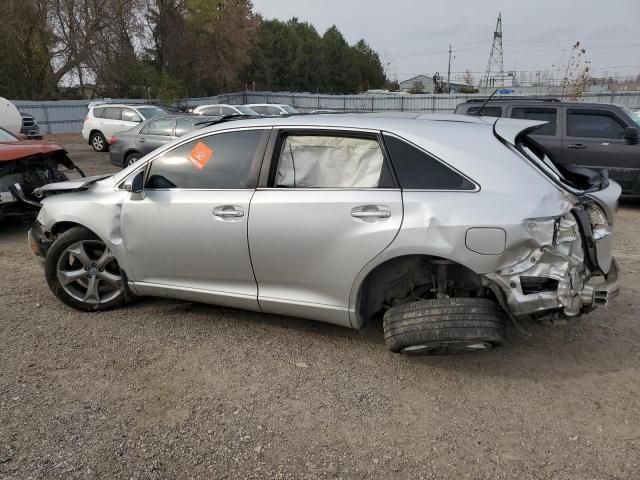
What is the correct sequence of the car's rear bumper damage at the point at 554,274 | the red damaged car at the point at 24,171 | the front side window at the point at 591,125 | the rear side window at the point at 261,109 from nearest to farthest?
the car's rear bumper damage at the point at 554,274, the red damaged car at the point at 24,171, the front side window at the point at 591,125, the rear side window at the point at 261,109

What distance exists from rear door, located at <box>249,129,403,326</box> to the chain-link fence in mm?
19416

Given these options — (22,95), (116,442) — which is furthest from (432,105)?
(116,442)

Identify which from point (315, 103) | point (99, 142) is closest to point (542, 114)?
point (99, 142)

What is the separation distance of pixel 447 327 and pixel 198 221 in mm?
1812

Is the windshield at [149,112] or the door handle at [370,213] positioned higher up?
the windshield at [149,112]

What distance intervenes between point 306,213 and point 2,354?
7.58 feet

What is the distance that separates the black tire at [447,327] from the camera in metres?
2.88

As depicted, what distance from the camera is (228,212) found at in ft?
11.3

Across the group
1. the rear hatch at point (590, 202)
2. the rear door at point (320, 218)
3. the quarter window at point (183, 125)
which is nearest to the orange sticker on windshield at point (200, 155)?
the rear door at point (320, 218)

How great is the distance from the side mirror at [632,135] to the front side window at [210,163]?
6.68 m

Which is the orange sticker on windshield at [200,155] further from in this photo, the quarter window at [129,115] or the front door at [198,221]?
the quarter window at [129,115]

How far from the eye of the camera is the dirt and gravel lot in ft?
8.07

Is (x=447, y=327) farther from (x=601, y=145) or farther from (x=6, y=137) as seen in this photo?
(x=6, y=137)

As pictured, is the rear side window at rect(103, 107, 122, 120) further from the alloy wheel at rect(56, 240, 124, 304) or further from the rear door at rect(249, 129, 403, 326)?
the rear door at rect(249, 129, 403, 326)
